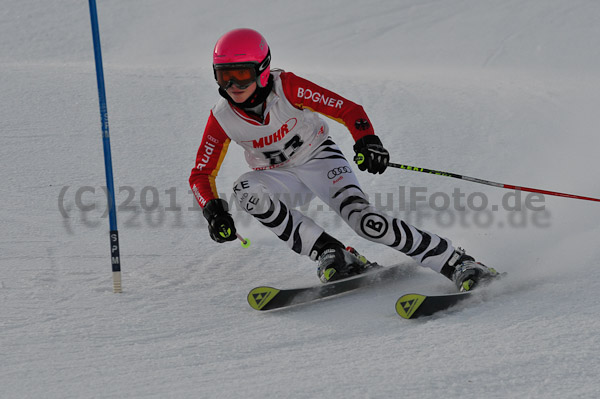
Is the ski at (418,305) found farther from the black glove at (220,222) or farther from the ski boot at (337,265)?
the black glove at (220,222)

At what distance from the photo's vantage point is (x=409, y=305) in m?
3.18

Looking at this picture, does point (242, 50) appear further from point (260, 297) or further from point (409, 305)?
point (409, 305)

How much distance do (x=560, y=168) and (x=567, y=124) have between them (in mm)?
1454

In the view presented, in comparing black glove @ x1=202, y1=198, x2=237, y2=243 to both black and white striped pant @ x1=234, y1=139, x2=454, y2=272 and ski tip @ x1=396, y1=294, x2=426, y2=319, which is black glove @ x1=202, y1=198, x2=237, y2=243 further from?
ski tip @ x1=396, y1=294, x2=426, y2=319

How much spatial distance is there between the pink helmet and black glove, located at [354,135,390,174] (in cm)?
71

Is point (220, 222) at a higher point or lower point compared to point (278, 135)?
lower

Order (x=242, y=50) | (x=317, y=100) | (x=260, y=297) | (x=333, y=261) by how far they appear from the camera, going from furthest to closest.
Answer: (x=317, y=100)
(x=333, y=261)
(x=242, y=50)
(x=260, y=297)

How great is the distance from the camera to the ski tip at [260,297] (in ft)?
11.4

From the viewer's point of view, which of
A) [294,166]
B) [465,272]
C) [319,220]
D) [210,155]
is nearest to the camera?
[465,272]

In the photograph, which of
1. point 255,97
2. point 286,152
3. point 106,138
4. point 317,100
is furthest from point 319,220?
point 106,138

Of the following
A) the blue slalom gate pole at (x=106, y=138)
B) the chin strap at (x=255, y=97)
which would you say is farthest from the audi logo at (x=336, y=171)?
the blue slalom gate pole at (x=106, y=138)

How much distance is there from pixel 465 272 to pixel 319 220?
6.78ft

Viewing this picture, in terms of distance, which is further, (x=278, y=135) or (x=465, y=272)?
(x=278, y=135)

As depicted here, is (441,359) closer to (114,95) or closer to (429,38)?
(114,95)
